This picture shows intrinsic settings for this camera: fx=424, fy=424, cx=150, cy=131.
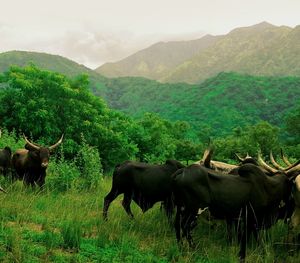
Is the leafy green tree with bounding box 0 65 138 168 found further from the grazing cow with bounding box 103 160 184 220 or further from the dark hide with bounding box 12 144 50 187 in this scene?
the grazing cow with bounding box 103 160 184 220

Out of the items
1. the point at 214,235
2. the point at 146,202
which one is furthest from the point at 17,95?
the point at 214,235

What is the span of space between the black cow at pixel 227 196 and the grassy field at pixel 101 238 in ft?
1.16

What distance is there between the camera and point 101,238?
6.56 m

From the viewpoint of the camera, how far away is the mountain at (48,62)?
128 metres

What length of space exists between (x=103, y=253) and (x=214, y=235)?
247 cm

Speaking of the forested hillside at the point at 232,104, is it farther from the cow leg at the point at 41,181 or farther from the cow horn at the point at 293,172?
the cow horn at the point at 293,172

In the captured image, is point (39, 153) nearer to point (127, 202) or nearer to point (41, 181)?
point (41, 181)

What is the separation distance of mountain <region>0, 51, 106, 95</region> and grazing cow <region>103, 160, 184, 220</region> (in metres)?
114

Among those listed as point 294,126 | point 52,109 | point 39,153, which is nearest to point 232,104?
point 294,126

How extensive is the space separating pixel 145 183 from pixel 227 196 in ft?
7.24

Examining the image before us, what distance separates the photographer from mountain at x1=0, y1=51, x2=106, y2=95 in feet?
421

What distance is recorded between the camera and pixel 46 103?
18.0 metres

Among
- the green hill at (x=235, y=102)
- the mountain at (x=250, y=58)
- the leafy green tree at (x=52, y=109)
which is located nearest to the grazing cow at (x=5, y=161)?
the leafy green tree at (x=52, y=109)

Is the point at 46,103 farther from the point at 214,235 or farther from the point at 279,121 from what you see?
the point at 279,121
